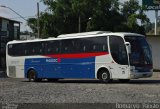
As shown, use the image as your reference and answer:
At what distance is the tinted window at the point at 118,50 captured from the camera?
27.7 metres

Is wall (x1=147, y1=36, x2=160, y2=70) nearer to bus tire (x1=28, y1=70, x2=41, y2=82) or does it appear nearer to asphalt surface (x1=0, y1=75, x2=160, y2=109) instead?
bus tire (x1=28, y1=70, x2=41, y2=82)

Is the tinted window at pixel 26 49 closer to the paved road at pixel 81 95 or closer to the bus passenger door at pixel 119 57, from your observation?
the bus passenger door at pixel 119 57

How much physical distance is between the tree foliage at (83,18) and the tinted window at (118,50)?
32120mm

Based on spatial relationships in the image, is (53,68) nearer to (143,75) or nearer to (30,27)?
(143,75)

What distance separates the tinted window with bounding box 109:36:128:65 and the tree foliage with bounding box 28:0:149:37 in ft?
105

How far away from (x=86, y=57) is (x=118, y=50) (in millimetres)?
2490

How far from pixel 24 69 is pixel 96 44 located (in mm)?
7797

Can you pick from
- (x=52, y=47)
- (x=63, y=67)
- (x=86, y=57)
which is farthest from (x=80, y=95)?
(x=52, y=47)

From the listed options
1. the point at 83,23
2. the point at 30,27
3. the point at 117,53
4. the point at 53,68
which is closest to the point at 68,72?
the point at 53,68

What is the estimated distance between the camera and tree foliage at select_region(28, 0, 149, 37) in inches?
2416

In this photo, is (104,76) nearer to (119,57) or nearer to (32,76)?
(119,57)

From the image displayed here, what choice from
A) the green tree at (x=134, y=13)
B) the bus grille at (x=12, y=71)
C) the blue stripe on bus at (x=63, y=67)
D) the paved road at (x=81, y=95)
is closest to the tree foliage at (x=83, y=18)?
the green tree at (x=134, y=13)

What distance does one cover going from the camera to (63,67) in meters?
31.4

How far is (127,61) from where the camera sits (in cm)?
2755
